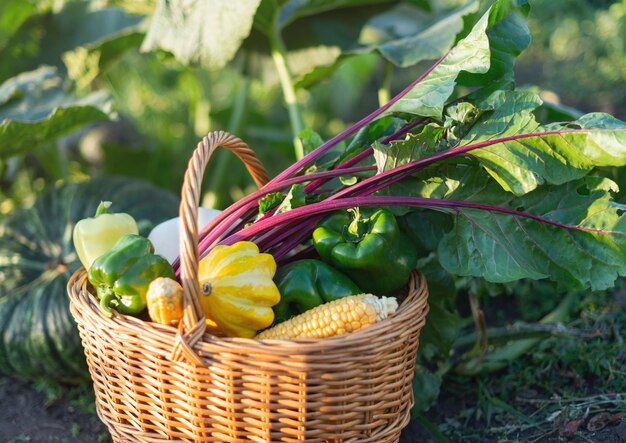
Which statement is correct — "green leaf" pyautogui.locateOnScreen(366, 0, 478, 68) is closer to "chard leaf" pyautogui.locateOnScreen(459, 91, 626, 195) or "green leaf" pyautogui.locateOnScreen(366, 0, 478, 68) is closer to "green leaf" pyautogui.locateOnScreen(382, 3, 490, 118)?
"green leaf" pyautogui.locateOnScreen(382, 3, 490, 118)

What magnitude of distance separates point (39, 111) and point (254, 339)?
1657 mm

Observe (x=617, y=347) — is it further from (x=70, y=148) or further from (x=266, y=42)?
(x=70, y=148)

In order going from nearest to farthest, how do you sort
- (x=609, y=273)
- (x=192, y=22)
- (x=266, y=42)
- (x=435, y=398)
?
(x=609, y=273)
(x=435, y=398)
(x=192, y=22)
(x=266, y=42)

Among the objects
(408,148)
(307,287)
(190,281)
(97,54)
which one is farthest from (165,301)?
(97,54)

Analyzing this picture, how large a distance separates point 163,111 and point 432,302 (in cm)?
325

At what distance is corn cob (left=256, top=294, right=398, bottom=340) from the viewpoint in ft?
5.74

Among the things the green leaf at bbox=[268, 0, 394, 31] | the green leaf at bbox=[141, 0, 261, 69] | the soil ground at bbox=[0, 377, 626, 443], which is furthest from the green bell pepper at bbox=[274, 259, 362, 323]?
the green leaf at bbox=[268, 0, 394, 31]

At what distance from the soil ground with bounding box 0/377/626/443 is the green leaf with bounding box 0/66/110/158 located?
97 cm

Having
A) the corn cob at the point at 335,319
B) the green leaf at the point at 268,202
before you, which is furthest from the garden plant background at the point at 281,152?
the corn cob at the point at 335,319

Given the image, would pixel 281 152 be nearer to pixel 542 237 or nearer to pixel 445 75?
pixel 445 75

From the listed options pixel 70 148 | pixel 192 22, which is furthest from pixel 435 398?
pixel 70 148

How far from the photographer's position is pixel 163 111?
505 cm

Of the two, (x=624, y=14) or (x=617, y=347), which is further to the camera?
(x=624, y=14)

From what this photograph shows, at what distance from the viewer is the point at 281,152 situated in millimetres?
4145
